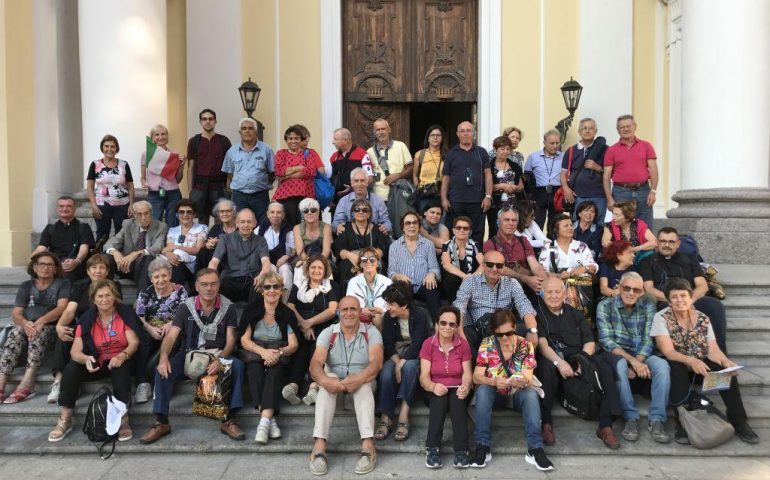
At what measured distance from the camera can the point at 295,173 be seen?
741 centimetres

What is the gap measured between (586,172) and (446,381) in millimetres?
3953

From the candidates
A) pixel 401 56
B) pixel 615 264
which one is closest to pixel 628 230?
pixel 615 264

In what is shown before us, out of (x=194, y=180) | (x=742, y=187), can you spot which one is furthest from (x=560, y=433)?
(x=194, y=180)

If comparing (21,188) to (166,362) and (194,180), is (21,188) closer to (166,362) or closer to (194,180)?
(194,180)

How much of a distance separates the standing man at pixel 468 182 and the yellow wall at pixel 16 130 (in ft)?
20.8

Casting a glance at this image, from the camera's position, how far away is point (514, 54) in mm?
10914

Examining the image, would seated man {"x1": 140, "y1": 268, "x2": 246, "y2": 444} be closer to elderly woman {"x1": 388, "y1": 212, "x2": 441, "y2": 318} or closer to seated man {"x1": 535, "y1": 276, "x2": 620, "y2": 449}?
elderly woman {"x1": 388, "y1": 212, "x2": 441, "y2": 318}

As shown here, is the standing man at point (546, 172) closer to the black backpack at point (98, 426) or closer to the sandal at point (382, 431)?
the sandal at point (382, 431)

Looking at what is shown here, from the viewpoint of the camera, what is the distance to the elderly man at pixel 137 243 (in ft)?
22.0

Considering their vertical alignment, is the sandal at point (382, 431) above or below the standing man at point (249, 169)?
below

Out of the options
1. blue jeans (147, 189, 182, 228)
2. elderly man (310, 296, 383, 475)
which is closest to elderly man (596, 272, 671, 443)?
elderly man (310, 296, 383, 475)

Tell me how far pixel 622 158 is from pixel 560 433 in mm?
3848

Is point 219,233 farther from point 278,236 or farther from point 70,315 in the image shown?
point 70,315

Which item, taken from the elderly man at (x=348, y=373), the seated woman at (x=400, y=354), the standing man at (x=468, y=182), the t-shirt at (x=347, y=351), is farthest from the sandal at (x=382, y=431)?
the standing man at (x=468, y=182)
